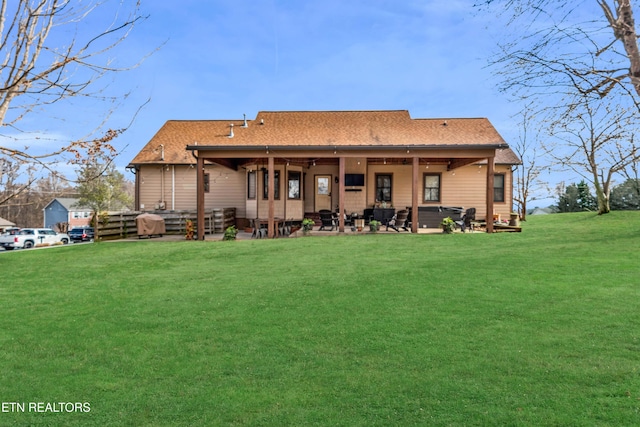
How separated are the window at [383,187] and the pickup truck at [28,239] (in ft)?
79.3

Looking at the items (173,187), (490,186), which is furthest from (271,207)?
(490,186)

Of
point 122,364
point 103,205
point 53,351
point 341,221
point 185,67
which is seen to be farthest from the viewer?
point 103,205

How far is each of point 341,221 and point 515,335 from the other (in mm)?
11335

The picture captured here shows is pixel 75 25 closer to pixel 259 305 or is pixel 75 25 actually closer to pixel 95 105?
pixel 95 105

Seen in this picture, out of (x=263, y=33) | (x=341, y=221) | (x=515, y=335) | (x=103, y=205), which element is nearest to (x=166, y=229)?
(x=341, y=221)

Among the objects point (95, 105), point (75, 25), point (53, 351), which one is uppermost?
point (75, 25)

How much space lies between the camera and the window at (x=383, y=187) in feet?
67.7

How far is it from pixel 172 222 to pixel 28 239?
15834 millimetres

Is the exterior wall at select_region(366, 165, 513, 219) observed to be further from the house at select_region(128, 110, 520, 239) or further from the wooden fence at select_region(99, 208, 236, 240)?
the wooden fence at select_region(99, 208, 236, 240)

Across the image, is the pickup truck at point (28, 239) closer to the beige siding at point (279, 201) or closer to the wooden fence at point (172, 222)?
the wooden fence at point (172, 222)

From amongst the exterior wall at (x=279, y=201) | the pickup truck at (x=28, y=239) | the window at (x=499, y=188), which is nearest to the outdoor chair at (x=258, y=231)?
the exterior wall at (x=279, y=201)

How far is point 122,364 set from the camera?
4.11m

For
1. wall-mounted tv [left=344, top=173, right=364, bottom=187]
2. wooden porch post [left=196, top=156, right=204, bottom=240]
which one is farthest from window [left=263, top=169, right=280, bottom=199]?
wall-mounted tv [left=344, top=173, right=364, bottom=187]

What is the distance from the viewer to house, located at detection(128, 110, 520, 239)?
1908cm
